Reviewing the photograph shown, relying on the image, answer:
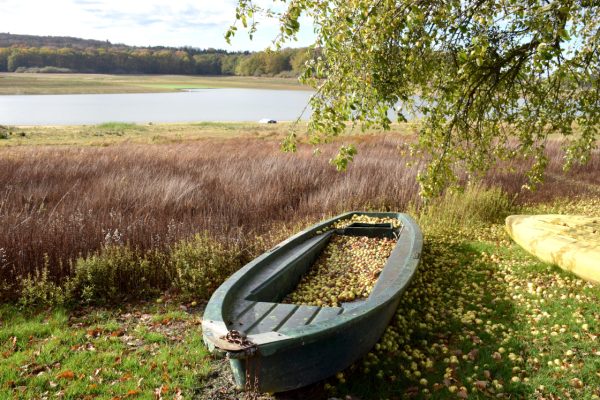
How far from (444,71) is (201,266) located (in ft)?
13.5

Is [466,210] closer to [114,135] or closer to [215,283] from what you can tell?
Result: [215,283]

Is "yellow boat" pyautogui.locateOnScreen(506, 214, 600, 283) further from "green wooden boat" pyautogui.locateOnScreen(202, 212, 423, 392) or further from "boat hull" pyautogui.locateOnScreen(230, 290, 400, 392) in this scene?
"boat hull" pyautogui.locateOnScreen(230, 290, 400, 392)

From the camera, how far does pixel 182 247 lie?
6.81m

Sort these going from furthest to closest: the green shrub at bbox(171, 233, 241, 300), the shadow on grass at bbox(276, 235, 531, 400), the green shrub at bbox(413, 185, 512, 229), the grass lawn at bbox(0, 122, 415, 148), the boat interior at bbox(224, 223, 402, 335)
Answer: the grass lawn at bbox(0, 122, 415, 148), the green shrub at bbox(413, 185, 512, 229), the green shrub at bbox(171, 233, 241, 300), the shadow on grass at bbox(276, 235, 531, 400), the boat interior at bbox(224, 223, 402, 335)

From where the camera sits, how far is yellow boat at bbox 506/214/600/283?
657 centimetres

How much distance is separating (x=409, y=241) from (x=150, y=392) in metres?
3.64

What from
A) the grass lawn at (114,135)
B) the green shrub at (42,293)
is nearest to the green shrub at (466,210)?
the green shrub at (42,293)

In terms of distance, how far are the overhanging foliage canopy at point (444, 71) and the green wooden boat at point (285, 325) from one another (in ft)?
5.20

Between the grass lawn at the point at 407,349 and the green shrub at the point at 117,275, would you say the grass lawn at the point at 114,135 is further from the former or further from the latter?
the green shrub at the point at 117,275

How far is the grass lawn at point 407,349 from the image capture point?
4.32 meters

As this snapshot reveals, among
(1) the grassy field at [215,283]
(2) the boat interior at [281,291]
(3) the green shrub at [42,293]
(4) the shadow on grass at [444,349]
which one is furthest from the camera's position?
(3) the green shrub at [42,293]

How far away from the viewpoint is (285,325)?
13.5 ft

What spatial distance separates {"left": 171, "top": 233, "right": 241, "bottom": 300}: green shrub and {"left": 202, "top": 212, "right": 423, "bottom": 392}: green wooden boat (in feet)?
3.79

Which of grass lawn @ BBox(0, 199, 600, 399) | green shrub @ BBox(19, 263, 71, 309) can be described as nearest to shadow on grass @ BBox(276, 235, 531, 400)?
grass lawn @ BBox(0, 199, 600, 399)
